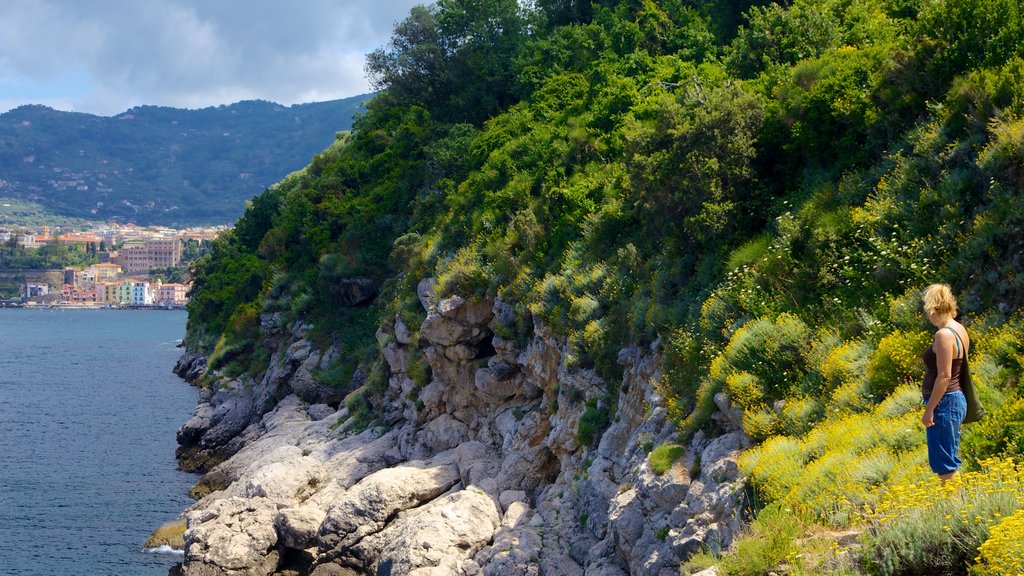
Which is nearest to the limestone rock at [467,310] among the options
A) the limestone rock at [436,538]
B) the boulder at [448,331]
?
the boulder at [448,331]

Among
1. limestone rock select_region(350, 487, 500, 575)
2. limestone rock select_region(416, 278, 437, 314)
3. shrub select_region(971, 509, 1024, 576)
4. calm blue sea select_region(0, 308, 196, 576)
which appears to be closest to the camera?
shrub select_region(971, 509, 1024, 576)

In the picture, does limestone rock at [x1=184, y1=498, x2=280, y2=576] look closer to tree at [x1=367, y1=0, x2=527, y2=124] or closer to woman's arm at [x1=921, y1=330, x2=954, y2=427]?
woman's arm at [x1=921, y1=330, x2=954, y2=427]

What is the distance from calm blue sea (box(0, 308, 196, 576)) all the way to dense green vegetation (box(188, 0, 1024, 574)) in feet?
31.9

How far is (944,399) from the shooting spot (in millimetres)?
9594

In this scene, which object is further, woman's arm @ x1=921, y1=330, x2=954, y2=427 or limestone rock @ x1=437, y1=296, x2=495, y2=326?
limestone rock @ x1=437, y1=296, x2=495, y2=326

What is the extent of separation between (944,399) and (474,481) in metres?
17.6

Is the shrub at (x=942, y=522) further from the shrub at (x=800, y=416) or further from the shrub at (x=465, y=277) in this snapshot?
the shrub at (x=465, y=277)

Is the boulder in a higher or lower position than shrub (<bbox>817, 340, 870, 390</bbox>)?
lower

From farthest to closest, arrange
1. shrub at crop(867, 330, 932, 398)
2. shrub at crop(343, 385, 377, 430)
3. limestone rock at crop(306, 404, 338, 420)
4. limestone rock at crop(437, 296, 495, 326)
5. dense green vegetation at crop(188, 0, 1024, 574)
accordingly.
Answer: limestone rock at crop(306, 404, 338, 420), shrub at crop(343, 385, 377, 430), limestone rock at crop(437, 296, 495, 326), shrub at crop(867, 330, 932, 398), dense green vegetation at crop(188, 0, 1024, 574)

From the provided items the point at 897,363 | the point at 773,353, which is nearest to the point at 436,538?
the point at 773,353

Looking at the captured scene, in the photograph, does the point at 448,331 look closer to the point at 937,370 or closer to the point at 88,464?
the point at 88,464

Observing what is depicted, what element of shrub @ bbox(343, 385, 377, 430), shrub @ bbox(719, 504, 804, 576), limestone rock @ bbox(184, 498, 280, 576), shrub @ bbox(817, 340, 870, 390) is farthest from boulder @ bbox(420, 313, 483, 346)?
shrub @ bbox(719, 504, 804, 576)

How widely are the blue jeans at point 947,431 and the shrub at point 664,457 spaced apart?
643cm

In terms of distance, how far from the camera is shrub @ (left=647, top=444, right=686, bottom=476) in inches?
620
